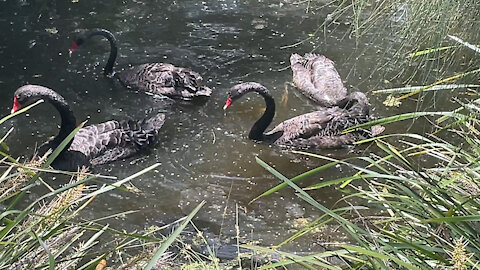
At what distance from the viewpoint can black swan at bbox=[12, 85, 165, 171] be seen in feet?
17.1

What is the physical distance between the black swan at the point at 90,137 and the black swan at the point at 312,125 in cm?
84

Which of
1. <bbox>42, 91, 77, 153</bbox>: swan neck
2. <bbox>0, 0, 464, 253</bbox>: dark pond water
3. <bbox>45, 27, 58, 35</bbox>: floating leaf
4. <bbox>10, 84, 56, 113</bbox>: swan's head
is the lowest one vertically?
<bbox>45, 27, 58, 35</bbox>: floating leaf

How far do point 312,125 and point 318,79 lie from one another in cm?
95

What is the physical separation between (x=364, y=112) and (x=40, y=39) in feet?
12.1

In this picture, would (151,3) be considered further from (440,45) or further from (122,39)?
(440,45)

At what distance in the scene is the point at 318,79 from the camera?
6.57 metres

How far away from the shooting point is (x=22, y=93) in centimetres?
521

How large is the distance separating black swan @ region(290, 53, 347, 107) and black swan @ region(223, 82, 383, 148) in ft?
1.47

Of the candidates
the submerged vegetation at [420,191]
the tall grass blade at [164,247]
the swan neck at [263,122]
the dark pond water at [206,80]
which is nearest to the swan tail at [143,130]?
the dark pond water at [206,80]

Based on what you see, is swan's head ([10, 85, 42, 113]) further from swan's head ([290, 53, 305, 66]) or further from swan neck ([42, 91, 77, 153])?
swan's head ([290, 53, 305, 66])

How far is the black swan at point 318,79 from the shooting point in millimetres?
6410

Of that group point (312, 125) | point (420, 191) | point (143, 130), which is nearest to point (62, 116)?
point (143, 130)

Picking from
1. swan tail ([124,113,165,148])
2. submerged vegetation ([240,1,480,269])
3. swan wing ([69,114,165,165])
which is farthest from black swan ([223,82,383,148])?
submerged vegetation ([240,1,480,269])

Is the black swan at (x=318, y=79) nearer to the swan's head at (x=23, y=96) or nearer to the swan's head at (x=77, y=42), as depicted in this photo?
the swan's head at (x=77, y=42)
